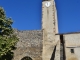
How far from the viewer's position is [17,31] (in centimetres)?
2309

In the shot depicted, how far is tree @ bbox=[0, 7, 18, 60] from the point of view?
524 inches

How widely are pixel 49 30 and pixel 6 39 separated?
9906 mm

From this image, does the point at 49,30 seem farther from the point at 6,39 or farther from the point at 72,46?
the point at 6,39

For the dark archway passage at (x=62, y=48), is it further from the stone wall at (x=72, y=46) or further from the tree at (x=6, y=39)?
the tree at (x=6, y=39)

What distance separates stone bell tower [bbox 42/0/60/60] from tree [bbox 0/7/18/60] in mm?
7537

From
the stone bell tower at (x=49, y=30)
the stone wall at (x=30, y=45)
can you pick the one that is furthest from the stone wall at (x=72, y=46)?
the stone wall at (x=30, y=45)

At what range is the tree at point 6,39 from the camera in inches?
524

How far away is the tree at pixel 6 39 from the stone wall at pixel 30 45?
6.17m

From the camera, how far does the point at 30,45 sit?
21.8 metres

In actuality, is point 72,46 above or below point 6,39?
below

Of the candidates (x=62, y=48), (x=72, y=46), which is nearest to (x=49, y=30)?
(x=62, y=48)

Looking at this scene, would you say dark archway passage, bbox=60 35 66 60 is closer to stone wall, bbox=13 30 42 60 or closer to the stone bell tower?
the stone bell tower

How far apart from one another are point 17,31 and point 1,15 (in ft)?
25.5

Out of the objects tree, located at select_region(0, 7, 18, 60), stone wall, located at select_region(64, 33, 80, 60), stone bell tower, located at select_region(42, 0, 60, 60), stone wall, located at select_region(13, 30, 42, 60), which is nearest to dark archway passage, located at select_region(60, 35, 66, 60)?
stone wall, located at select_region(64, 33, 80, 60)
